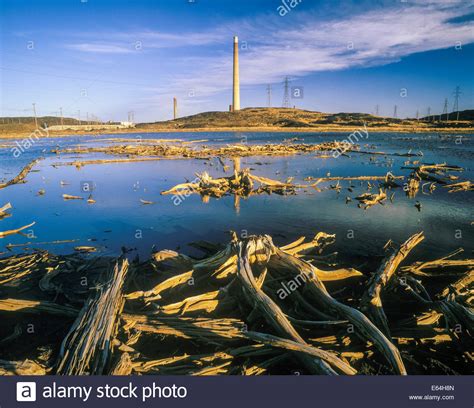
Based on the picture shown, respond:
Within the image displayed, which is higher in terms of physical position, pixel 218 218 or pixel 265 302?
pixel 265 302

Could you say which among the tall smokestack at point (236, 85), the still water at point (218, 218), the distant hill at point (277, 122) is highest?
the tall smokestack at point (236, 85)

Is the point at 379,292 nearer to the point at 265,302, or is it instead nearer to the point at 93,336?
the point at 265,302

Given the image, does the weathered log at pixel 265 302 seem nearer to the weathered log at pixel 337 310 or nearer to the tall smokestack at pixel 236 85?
the weathered log at pixel 337 310

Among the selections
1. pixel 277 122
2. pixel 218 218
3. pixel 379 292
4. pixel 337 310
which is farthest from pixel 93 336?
pixel 277 122

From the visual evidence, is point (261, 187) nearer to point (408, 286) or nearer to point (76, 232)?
point (76, 232)

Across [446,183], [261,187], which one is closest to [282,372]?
[261,187]

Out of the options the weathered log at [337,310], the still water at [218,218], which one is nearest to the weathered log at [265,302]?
the weathered log at [337,310]

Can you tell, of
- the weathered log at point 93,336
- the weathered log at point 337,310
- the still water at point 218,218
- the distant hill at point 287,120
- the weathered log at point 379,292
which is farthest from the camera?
the distant hill at point 287,120

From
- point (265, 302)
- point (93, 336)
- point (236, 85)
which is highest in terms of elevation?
point (236, 85)

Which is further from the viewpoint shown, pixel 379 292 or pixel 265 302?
pixel 379 292

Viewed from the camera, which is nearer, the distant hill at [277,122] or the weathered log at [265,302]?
the weathered log at [265,302]

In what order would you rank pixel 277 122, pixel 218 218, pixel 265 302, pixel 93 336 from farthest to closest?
pixel 277 122, pixel 218 218, pixel 265 302, pixel 93 336

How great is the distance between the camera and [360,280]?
7039 mm

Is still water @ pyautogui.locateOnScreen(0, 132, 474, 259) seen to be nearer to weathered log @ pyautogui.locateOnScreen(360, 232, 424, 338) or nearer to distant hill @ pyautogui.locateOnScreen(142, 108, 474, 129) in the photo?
weathered log @ pyautogui.locateOnScreen(360, 232, 424, 338)
